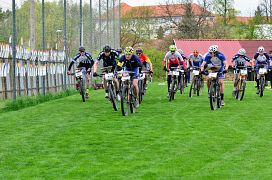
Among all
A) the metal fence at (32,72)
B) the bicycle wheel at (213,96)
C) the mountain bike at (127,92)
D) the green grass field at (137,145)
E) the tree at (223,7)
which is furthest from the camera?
the tree at (223,7)

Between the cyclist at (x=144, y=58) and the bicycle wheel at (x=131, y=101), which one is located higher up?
the cyclist at (x=144, y=58)

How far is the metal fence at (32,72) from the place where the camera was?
77.8ft

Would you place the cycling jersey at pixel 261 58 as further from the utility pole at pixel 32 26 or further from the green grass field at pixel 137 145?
the green grass field at pixel 137 145

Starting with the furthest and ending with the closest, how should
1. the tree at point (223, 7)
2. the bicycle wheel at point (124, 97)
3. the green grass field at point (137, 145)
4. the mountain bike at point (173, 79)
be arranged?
the tree at point (223, 7)
the mountain bike at point (173, 79)
the bicycle wheel at point (124, 97)
the green grass field at point (137, 145)

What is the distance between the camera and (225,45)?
80.8 meters

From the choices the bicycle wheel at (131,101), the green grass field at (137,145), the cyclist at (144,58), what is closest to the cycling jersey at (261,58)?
the cyclist at (144,58)

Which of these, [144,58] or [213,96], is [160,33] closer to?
[144,58]

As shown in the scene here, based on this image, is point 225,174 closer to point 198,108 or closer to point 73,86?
point 198,108

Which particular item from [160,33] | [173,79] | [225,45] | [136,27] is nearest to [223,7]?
[160,33]

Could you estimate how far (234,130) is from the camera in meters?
14.5

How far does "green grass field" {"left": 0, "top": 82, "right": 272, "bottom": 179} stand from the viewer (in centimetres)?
923

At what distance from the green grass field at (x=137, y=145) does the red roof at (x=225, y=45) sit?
196 ft

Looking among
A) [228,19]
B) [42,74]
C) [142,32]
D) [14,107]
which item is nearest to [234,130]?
[14,107]

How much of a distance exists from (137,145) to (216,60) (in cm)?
991
